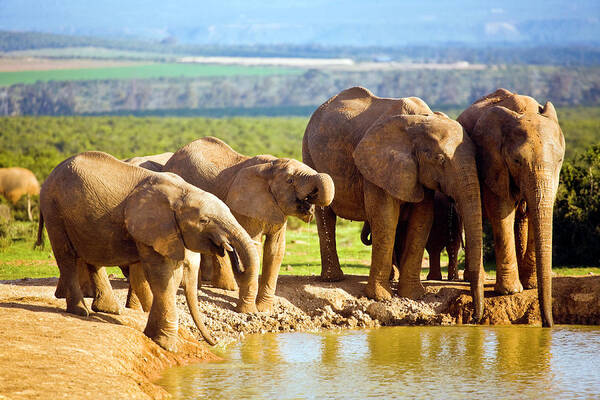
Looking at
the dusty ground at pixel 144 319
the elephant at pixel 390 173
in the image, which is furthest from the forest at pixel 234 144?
the elephant at pixel 390 173

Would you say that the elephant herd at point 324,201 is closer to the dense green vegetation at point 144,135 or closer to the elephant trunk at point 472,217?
the elephant trunk at point 472,217

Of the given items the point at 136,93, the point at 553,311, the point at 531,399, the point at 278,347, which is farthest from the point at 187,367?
the point at 136,93

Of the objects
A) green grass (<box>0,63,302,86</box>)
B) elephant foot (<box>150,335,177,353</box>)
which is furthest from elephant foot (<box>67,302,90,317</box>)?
green grass (<box>0,63,302,86</box>)

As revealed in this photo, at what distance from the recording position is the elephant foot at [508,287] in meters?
13.8

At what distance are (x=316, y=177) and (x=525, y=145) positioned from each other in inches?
102

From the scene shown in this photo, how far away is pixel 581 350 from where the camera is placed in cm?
1205

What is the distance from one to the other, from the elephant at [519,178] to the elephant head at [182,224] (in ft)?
12.6

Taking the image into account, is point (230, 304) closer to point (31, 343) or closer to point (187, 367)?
point (187, 367)

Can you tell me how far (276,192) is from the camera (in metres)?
12.6

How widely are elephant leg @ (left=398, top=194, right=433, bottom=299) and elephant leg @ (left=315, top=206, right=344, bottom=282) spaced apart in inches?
53.7

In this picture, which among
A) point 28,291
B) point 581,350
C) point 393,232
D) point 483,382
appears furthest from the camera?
point 393,232

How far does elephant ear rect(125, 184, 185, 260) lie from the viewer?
10531 mm

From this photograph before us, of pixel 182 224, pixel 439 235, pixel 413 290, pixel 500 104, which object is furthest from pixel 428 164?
pixel 182 224

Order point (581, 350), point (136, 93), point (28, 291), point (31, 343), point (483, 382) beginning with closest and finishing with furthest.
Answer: point (31, 343)
point (483, 382)
point (581, 350)
point (28, 291)
point (136, 93)
